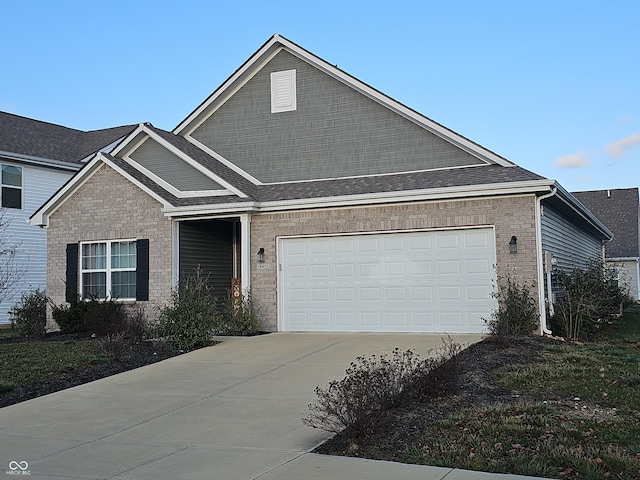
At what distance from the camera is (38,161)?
86.3ft

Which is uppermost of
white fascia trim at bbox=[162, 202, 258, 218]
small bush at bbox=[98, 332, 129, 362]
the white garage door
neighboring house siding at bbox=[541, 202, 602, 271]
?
white fascia trim at bbox=[162, 202, 258, 218]

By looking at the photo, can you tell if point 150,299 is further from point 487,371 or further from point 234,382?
point 487,371

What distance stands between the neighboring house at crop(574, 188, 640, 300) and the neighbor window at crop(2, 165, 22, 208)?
28.7m

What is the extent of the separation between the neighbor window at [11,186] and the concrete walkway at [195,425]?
1517 centimetres

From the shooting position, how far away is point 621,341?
15.1 m

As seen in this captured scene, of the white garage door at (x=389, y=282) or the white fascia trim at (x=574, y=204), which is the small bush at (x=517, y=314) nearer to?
the white garage door at (x=389, y=282)

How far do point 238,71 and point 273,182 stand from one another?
3.40 metres

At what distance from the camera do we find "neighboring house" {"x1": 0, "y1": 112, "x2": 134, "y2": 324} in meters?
25.4

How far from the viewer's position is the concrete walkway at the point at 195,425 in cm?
644

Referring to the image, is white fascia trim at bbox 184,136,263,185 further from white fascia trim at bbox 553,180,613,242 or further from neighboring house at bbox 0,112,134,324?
white fascia trim at bbox 553,180,613,242

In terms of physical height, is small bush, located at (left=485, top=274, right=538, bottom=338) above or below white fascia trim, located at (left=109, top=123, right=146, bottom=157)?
below

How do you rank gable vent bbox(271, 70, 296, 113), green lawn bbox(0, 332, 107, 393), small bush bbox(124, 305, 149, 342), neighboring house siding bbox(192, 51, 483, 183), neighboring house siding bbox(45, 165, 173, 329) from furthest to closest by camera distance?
gable vent bbox(271, 70, 296, 113)
neighboring house siding bbox(192, 51, 483, 183)
neighboring house siding bbox(45, 165, 173, 329)
small bush bbox(124, 305, 149, 342)
green lawn bbox(0, 332, 107, 393)

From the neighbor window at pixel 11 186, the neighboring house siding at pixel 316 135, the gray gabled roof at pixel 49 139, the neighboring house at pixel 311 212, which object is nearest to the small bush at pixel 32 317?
the neighboring house at pixel 311 212

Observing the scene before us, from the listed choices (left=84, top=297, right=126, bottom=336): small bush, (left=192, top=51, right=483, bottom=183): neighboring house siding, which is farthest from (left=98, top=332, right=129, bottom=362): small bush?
(left=192, top=51, right=483, bottom=183): neighboring house siding
